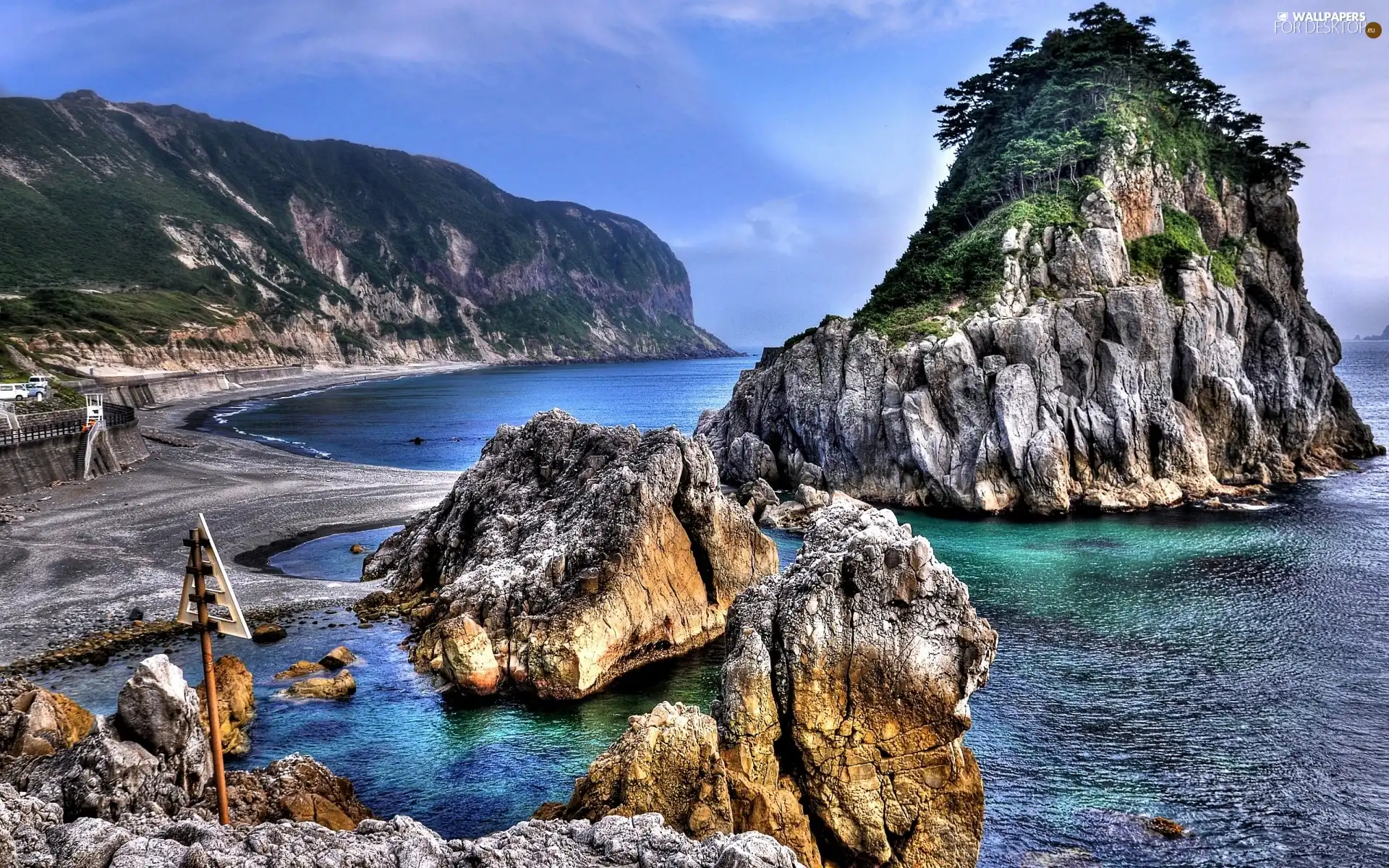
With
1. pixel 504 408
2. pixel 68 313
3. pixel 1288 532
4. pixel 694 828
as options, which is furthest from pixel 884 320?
pixel 68 313

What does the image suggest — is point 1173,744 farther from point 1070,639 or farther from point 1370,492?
point 1370,492

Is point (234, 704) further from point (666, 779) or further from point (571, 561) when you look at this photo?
point (666, 779)

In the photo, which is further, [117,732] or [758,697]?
[758,697]

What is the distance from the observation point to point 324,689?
28672mm

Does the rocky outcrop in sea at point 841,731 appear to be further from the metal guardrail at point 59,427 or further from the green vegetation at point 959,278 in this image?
the metal guardrail at point 59,427

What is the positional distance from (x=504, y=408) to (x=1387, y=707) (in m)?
142

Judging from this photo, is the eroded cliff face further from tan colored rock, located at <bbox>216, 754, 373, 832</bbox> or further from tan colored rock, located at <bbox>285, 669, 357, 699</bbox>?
tan colored rock, located at <bbox>216, 754, 373, 832</bbox>

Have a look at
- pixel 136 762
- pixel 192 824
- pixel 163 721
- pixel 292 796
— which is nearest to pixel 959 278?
pixel 292 796

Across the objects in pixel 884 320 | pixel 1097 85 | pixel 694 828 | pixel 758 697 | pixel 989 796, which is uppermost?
pixel 1097 85

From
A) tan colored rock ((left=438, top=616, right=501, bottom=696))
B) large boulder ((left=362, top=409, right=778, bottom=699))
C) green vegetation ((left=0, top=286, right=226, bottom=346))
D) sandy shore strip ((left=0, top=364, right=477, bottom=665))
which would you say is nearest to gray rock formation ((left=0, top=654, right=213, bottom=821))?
tan colored rock ((left=438, top=616, right=501, bottom=696))

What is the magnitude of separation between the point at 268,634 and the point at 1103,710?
30.5 metres

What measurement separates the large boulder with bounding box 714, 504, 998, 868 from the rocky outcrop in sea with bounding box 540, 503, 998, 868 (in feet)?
0.10

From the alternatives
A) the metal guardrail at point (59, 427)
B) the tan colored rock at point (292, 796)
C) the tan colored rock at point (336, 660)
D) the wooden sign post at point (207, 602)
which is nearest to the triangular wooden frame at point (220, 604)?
the wooden sign post at point (207, 602)

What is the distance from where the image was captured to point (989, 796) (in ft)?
74.4
